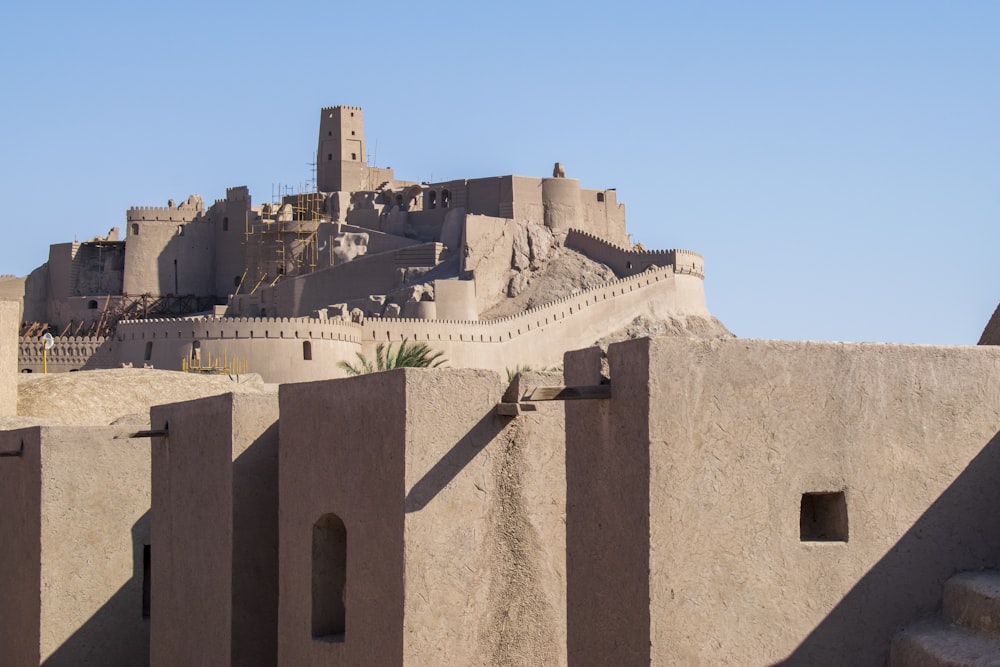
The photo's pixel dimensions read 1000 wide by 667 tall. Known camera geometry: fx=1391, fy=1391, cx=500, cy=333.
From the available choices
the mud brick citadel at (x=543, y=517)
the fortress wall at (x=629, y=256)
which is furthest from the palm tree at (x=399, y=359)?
the mud brick citadel at (x=543, y=517)

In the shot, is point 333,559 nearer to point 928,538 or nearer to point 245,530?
point 245,530

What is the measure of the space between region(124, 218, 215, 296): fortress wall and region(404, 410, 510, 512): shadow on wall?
42.2 m

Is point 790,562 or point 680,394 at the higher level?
point 680,394

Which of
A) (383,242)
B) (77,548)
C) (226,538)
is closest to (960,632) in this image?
(226,538)

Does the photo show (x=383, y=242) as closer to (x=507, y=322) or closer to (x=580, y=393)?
(x=507, y=322)

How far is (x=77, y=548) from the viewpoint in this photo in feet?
30.7

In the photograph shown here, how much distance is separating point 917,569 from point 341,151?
152ft

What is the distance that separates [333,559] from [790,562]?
2.44 m

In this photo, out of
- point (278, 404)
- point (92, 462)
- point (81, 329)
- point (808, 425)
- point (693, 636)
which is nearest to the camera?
point (693, 636)

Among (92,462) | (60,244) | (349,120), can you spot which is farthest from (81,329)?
(92,462)

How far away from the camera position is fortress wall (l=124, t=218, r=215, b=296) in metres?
47.1

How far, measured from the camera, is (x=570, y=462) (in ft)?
19.4

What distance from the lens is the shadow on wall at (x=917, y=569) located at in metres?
5.71

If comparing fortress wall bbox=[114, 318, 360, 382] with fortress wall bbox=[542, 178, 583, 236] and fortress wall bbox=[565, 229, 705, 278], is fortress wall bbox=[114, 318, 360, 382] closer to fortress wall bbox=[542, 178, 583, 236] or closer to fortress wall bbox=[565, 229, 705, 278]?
fortress wall bbox=[565, 229, 705, 278]
